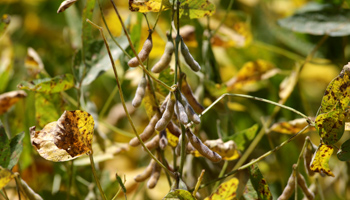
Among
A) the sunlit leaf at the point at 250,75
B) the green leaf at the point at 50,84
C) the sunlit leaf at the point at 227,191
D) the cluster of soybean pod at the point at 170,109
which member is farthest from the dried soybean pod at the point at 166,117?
the sunlit leaf at the point at 250,75

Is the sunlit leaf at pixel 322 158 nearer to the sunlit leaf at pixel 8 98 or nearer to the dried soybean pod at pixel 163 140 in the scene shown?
the dried soybean pod at pixel 163 140

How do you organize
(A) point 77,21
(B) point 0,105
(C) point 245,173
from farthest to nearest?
1. (A) point 77,21
2. (C) point 245,173
3. (B) point 0,105

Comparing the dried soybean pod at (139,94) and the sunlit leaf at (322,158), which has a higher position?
the dried soybean pod at (139,94)

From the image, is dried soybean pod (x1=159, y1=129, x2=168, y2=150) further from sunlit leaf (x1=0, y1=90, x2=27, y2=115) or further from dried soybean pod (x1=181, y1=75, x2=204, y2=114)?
sunlit leaf (x1=0, y1=90, x2=27, y2=115)

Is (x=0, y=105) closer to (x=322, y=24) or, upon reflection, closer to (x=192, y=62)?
(x=192, y=62)

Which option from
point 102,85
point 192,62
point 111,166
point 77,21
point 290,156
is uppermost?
point 192,62

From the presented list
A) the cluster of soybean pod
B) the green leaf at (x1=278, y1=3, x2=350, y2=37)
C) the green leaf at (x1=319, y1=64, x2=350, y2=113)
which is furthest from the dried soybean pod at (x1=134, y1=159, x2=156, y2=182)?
the green leaf at (x1=278, y1=3, x2=350, y2=37)

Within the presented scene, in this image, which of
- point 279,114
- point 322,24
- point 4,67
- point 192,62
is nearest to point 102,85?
point 4,67
